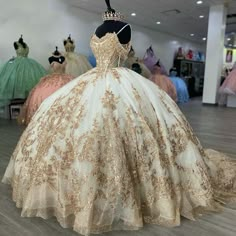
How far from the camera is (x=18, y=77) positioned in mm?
4652

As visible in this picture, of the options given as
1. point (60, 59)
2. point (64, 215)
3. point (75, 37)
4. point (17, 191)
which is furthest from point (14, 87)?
point (64, 215)

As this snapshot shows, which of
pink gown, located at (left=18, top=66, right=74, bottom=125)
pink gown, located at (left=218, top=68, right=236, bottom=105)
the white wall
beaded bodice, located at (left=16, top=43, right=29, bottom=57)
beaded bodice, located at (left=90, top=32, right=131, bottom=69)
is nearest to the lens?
beaded bodice, located at (left=90, top=32, right=131, bottom=69)

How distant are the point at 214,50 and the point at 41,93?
5.55 metres

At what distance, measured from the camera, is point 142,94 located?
1563mm

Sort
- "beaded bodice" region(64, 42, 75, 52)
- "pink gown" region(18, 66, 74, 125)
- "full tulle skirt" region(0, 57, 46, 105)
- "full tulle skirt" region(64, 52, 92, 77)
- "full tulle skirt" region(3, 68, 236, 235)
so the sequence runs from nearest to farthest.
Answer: "full tulle skirt" region(3, 68, 236, 235), "pink gown" region(18, 66, 74, 125), "full tulle skirt" region(0, 57, 46, 105), "full tulle skirt" region(64, 52, 92, 77), "beaded bodice" region(64, 42, 75, 52)

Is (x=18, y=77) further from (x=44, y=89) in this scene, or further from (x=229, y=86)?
(x=229, y=86)

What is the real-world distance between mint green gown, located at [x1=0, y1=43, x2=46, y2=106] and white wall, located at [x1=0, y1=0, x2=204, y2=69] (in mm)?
705

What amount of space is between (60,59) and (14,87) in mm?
957

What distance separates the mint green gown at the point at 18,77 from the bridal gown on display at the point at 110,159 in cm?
319

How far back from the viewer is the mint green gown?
452cm

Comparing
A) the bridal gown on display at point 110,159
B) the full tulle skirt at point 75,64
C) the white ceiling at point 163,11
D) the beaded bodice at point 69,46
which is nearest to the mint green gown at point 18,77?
the full tulle skirt at point 75,64

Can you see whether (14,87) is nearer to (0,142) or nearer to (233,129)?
(0,142)

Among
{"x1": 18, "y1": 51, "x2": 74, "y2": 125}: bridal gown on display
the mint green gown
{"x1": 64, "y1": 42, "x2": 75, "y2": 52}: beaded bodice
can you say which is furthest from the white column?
the mint green gown

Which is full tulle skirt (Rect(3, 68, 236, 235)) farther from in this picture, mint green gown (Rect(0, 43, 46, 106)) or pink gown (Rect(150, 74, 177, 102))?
pink gown (Rect(150, 74, 177, 102))
